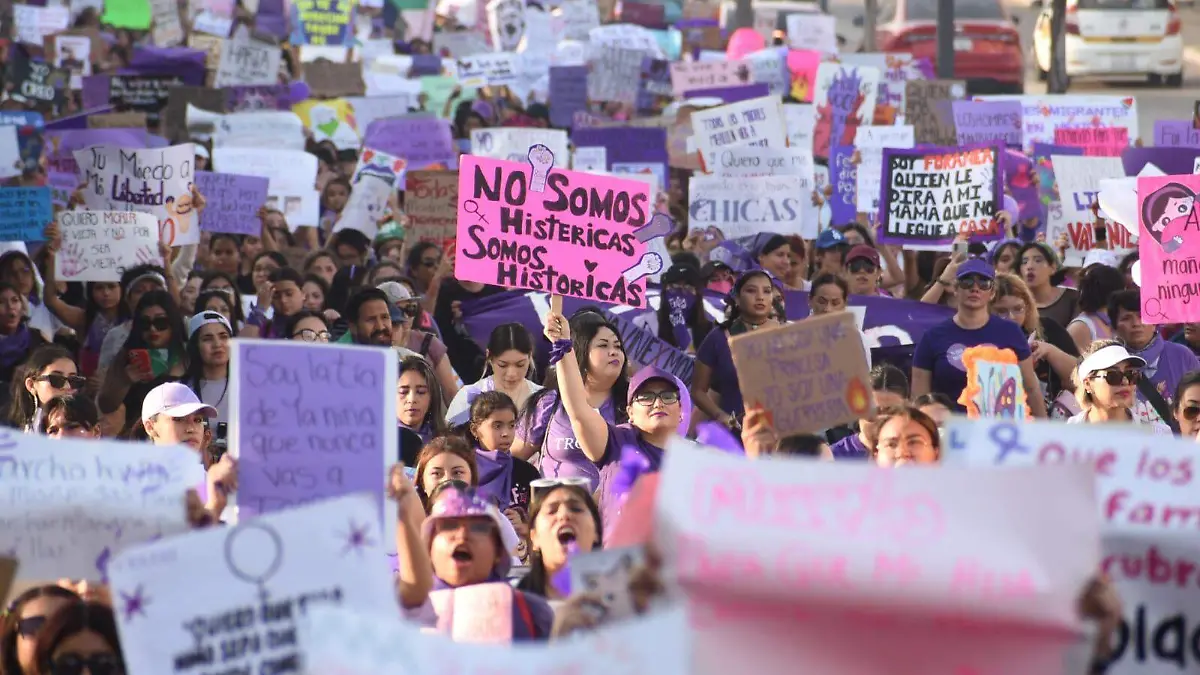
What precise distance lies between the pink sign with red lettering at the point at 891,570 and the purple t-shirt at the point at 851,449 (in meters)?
3.23

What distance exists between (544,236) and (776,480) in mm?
4513

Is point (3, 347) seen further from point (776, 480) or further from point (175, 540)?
point (776, 480)

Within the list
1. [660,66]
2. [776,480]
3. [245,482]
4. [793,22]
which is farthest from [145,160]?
[793,22]

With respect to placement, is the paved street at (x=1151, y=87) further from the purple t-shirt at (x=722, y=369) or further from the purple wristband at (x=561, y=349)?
the purple wristband at (x=561, y=349)

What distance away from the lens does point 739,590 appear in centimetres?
363

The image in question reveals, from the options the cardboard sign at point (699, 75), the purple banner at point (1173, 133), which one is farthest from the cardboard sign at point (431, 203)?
the cardboard sign at point (699, 75)

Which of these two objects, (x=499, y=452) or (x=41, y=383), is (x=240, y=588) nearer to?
(x=499, y=452)

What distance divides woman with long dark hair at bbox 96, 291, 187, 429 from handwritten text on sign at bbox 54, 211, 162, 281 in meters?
1.94

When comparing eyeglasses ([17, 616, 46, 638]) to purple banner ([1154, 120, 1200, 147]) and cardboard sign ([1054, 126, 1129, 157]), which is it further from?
cardboard sign ([1054, 126, 1129, 157])

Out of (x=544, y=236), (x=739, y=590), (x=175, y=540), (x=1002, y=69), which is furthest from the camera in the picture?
(x=1002, y=69)

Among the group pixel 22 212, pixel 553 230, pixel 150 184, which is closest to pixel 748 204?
pixel 150 184

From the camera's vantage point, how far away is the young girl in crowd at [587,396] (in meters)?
7.14

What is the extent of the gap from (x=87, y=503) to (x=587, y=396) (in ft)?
9.61

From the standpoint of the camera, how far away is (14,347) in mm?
9688
